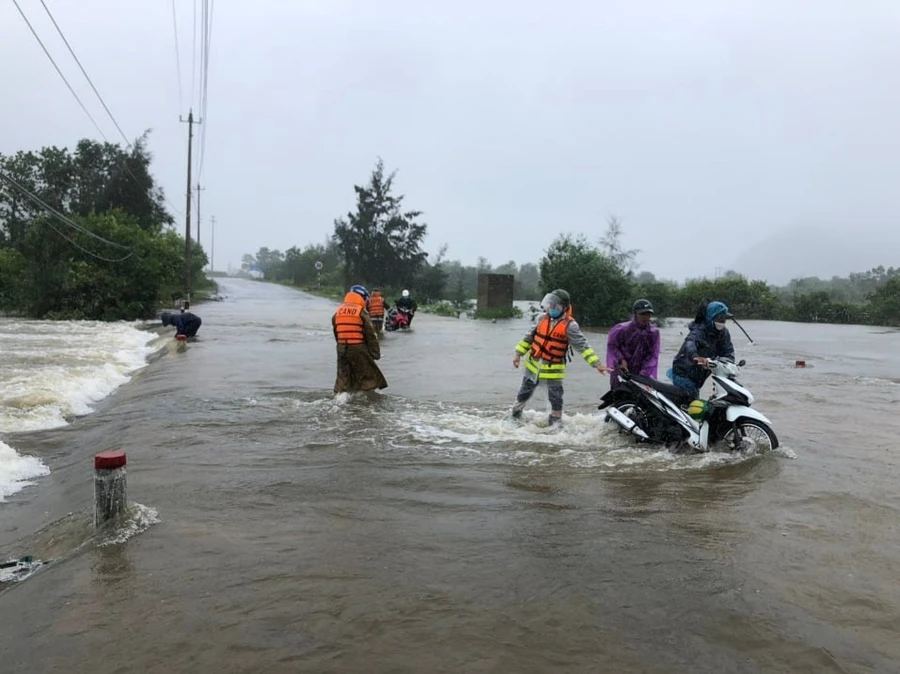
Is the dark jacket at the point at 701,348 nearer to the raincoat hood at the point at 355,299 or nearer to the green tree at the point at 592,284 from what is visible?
the raincoat hood at the point at 355,299

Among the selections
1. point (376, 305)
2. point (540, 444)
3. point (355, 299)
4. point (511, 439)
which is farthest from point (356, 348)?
point (376, 305)

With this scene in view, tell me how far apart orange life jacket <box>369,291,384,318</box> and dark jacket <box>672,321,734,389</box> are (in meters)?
13.2

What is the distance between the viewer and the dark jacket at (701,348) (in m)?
7.12

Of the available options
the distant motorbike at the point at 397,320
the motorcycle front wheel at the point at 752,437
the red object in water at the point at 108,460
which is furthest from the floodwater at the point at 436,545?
the distant motorbike at the point at 397,320

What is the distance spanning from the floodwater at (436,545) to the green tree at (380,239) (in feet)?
146

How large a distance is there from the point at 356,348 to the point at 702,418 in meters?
5.15

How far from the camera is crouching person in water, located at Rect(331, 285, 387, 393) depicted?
10117 mm

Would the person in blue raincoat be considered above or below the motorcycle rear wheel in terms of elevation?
above

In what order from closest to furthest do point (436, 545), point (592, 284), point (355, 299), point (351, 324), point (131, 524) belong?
point (436, 545) < point (131, 524) < point (351, 324) < point (355, 299) < point (592, 284)

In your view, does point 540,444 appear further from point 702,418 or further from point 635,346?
point 702,418

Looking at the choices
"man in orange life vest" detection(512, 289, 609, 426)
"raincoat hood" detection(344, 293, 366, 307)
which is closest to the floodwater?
"man in orange life vest" detection(512, 289, 609, 426)

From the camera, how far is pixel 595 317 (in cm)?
3173

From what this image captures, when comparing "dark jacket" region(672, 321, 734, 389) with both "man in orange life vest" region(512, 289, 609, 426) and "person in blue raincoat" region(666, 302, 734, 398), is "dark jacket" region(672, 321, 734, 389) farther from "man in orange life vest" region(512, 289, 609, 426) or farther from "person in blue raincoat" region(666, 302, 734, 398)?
"man in orange life vest" region(512, 289, 609, 426)

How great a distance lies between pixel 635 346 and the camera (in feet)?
25.0
